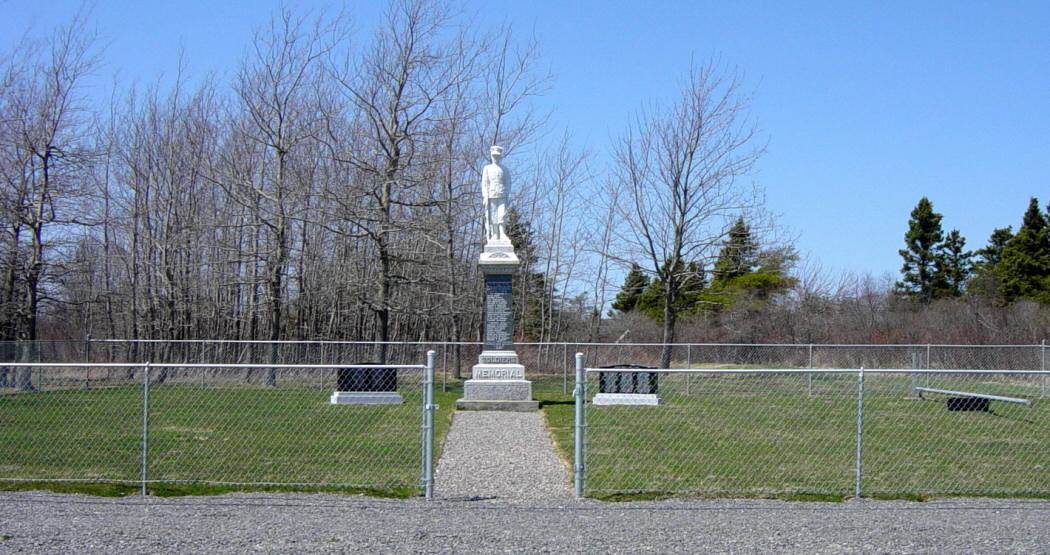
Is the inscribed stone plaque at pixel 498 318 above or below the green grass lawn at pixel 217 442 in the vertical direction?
above

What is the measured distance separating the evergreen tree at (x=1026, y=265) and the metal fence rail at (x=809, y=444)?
26.6 metres

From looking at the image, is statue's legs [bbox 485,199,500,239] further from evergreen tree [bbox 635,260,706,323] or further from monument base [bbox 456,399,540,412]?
evergreen tree [bbox 635,260,706,323]

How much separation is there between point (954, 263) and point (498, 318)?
40141mm

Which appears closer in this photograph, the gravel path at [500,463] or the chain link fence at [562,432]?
the gravel path at [500,463]

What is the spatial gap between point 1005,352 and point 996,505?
20.0 metres

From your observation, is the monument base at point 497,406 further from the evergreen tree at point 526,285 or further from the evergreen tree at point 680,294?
the evergreen tree at point 526,285

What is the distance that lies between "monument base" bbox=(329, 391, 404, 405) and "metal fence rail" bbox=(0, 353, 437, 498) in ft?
0.84

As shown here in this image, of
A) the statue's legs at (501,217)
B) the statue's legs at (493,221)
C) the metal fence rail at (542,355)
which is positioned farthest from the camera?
the metal fence rail at (542,355)

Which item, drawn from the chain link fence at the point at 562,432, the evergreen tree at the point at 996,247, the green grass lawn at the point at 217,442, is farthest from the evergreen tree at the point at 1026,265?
the green grass lawn at the point at 217,442

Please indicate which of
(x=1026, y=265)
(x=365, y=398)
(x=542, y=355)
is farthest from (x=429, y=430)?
(x=1026, y=265)

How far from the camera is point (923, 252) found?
163 feet

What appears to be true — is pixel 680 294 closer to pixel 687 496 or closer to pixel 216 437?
pixel 216 437

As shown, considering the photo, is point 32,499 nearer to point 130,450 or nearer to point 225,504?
point 225,504

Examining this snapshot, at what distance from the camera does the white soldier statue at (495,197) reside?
733 inches
